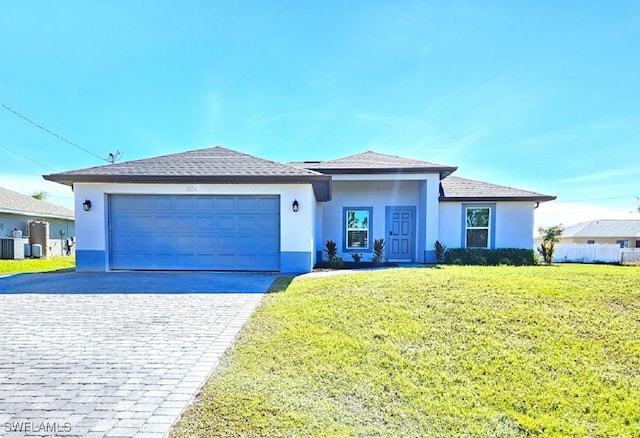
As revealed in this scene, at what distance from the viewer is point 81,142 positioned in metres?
20.8

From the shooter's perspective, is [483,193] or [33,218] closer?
[483,193]

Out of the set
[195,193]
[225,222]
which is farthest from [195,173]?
[225,222]

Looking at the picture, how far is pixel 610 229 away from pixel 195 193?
42923 millimetres

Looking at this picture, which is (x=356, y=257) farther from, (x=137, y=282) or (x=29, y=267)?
(x=29, y=267)

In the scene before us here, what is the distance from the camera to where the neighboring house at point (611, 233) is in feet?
102

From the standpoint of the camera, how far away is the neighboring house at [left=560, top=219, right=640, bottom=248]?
3105cm

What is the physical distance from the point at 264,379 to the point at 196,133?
49.4 ft

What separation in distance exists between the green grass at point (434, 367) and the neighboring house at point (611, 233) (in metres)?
32.4

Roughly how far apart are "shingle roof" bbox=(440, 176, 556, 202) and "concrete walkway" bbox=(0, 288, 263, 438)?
399 inches

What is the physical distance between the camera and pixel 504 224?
13.0m

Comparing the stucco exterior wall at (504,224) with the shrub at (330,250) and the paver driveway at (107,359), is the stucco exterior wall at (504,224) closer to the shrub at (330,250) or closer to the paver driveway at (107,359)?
the shrub at (330,250)

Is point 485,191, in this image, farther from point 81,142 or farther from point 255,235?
point 81,142

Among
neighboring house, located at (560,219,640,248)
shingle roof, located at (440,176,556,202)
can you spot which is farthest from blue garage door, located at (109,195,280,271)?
neighboring house, located at (560,219,640,248)

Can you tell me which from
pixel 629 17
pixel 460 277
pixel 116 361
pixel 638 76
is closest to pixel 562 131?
pixel 638 76
